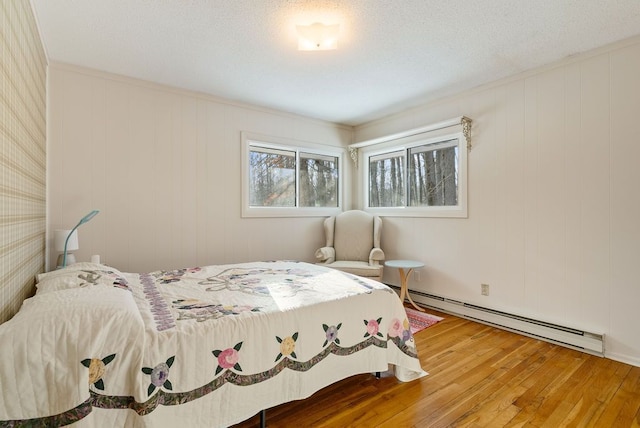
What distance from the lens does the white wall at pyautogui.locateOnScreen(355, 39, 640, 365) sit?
2.47 meters

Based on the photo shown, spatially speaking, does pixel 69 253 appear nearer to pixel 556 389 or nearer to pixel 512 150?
pixel 556 389

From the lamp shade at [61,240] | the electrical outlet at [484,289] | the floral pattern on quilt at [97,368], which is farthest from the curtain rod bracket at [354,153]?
the floral pattern on quilt at [97,368]

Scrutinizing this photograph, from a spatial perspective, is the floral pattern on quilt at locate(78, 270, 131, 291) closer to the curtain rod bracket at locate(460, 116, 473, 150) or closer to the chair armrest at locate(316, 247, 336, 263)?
the chair armrest at locate(316, 247, 336, 263)

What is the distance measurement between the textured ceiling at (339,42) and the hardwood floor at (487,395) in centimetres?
246

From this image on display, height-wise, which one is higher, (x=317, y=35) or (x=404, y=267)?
(x=317, y=35)

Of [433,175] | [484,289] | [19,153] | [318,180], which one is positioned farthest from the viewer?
[318,180]

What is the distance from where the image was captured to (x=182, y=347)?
4.77 ft

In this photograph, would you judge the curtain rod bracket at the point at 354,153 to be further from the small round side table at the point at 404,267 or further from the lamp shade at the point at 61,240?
the lamp shade at the point at 61,240

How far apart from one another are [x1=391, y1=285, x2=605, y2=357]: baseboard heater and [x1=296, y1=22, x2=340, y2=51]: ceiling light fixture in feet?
9.60

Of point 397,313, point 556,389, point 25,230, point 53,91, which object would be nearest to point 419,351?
point 397,313

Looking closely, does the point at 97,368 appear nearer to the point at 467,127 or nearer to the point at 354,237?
the point at 354,237

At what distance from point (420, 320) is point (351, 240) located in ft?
4.39

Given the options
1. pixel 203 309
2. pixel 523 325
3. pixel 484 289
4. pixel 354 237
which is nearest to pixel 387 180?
pixel 354 237

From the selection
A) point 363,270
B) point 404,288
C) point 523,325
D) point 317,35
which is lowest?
point 523,325
